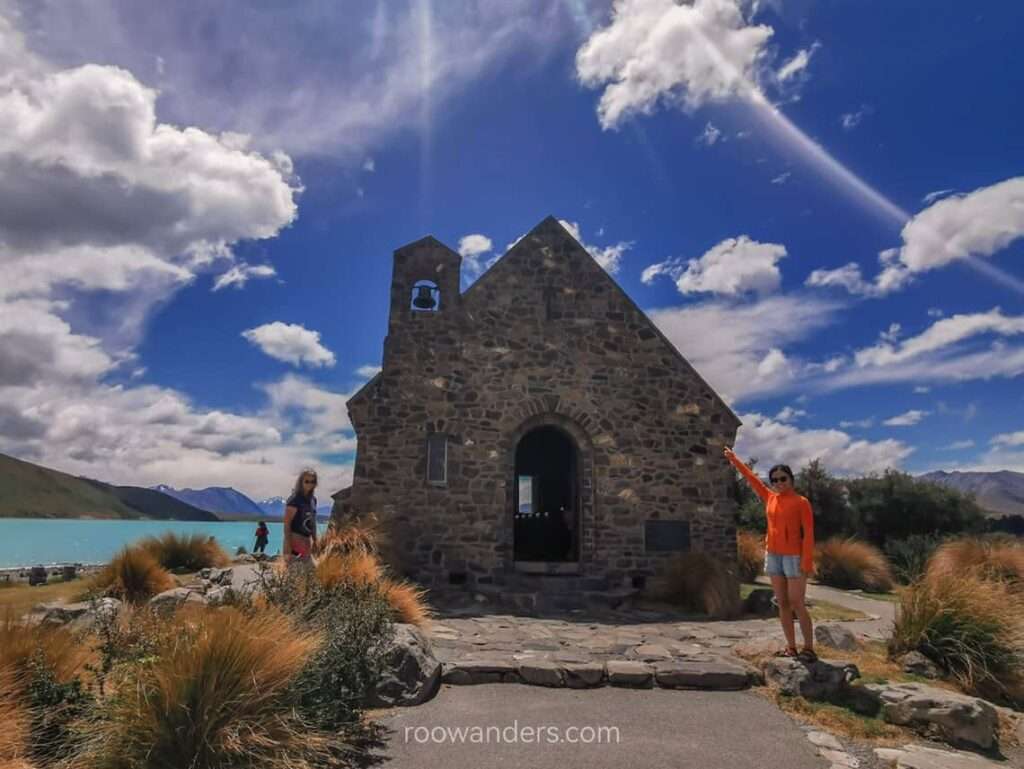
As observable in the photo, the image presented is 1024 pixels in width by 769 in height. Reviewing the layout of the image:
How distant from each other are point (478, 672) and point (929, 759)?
4.25 m

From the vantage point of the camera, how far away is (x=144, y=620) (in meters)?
5.61

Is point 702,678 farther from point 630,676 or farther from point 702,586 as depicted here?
point 702,586

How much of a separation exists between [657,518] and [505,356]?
5.09m

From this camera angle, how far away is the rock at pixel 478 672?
695 centimetres

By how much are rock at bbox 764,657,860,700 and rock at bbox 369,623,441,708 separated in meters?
3.74

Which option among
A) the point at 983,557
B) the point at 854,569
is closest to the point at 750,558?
the point at 854,569

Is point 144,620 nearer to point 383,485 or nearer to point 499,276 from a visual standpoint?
point 383,485

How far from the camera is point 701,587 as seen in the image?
40.1 feet

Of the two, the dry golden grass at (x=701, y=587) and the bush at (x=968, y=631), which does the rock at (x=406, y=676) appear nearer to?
the bush at (x=968, y=631)

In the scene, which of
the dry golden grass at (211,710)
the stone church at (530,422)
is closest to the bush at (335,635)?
the dry golden grass at (211,710)

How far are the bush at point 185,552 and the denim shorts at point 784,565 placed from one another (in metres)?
12.6

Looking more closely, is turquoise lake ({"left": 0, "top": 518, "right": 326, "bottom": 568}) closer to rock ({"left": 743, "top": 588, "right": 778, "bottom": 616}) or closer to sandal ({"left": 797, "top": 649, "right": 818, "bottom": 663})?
rock ({"left": 743, "top": 588, "right": 778, "bottom": 616})

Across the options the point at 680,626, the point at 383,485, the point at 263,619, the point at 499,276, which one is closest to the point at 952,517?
the point at 680,626

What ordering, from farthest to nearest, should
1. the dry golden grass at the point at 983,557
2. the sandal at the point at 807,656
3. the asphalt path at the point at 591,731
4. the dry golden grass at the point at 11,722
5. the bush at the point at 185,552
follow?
the bush at the point at 185,552
the dry golden grass at the point at 983,557
the sandal at the point at 807,656
the asphalt path at the point at 591,731
the dry golden grass at the point at 11,722
